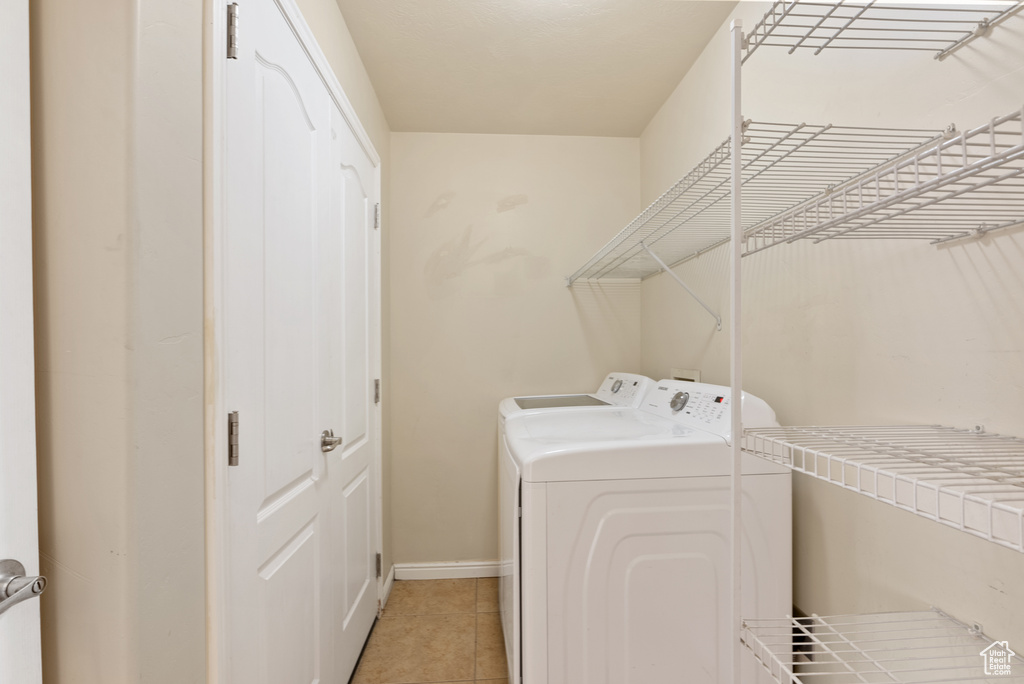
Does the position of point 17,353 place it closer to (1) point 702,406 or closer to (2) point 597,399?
(1) point 702,406

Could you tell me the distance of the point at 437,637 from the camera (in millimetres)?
2016

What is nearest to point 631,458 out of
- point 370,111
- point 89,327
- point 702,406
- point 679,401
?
point 702,406

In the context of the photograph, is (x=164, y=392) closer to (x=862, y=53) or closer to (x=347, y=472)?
(x=347, y=472)

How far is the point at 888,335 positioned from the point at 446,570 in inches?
88.8

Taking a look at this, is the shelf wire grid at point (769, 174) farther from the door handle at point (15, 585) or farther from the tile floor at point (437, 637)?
the tile floor at point (437, 637)

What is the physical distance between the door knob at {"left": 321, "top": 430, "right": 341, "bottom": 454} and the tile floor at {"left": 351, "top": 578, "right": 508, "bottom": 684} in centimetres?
93

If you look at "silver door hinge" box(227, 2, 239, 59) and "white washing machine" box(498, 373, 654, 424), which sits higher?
"silver door hinge" box(227, 2, 239, 59)

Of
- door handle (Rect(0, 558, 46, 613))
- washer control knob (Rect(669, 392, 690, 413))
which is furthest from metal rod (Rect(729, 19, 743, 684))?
door handle (Rect(0, 558, 46, 613))

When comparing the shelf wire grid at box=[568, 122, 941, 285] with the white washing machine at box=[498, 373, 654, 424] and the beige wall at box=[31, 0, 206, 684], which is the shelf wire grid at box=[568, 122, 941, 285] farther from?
the beige wall at box=[31, 0, 206, 684]

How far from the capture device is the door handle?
58 cm

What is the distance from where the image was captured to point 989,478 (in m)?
0.58

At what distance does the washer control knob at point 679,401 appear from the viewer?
1.66 metres

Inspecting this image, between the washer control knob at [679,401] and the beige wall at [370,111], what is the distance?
133 cm

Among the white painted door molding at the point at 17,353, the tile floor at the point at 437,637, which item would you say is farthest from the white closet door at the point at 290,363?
the white painted door molding at the point at 17,353
